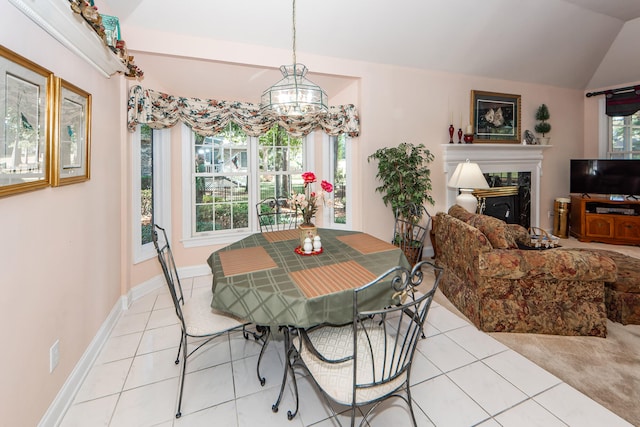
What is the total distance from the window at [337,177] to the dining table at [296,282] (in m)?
2.14

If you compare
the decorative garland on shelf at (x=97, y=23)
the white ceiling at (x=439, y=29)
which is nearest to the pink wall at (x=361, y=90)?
the white ceiling at (x=439, y=29)

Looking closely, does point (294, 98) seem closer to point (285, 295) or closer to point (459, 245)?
point (285, 295)

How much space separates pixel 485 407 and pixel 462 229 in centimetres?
144

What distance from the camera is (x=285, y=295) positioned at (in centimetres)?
156

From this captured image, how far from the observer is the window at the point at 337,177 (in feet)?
14.9

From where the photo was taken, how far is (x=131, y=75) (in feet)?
8.84

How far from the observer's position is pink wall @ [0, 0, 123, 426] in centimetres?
132

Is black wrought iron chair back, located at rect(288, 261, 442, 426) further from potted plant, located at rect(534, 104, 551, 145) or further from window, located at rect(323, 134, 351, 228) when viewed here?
potted plant, located at rect(534, 104, 551, 145)

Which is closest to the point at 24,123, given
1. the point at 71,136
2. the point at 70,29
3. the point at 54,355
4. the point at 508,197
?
the point at 71,136

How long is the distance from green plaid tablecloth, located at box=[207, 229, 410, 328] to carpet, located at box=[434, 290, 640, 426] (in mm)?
1263

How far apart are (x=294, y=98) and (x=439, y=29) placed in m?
2.89

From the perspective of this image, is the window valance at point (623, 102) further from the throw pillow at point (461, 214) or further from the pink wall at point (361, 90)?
the throw pillow at point (461, 214)

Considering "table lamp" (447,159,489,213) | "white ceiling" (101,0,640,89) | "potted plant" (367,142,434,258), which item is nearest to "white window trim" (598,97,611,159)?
"white ceiling" (101,0,640,89)

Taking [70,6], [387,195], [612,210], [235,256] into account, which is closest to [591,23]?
[612,210]
